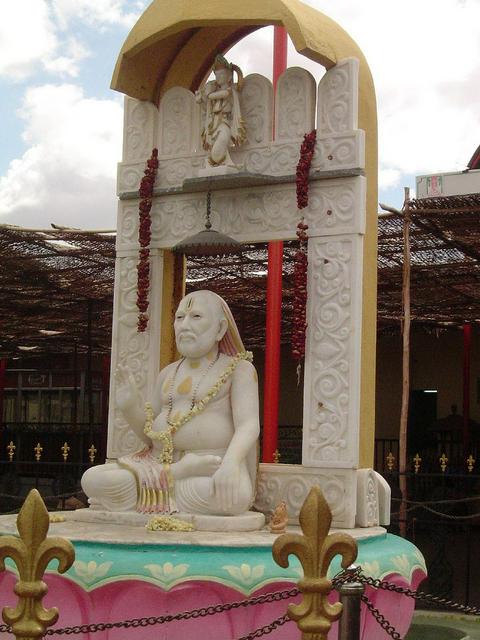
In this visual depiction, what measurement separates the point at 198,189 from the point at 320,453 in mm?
1740

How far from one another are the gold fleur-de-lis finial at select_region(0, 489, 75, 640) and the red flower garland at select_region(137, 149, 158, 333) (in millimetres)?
2984

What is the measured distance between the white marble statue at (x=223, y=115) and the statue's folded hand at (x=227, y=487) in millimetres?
1838

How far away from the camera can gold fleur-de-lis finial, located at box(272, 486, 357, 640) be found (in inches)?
110

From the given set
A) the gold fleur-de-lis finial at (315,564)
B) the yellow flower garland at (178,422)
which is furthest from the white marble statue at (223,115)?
the gold fleur-de-lis finial at (315,564)

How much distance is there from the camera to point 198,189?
5.65 metres

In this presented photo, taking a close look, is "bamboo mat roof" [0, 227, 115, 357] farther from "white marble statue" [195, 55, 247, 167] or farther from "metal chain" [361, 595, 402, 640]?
"metal chain" [361, 595, 402, 640]

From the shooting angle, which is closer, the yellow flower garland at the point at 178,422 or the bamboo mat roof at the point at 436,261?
the yellow flower garland at the point at 178,422

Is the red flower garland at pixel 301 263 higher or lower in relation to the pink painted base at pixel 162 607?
higher

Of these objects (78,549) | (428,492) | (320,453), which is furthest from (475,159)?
(78,549)

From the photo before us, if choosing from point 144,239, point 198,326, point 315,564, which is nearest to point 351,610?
point 315,564

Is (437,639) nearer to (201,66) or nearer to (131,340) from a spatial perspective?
(131,340)

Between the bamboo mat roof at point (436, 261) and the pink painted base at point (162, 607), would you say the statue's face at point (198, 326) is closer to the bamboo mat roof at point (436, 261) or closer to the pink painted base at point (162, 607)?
the pink painted base at point (162, 607)

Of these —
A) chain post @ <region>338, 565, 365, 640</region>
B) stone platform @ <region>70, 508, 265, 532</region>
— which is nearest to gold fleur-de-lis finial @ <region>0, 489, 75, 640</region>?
chain post @ <region>338, 565, 365, 640</region>

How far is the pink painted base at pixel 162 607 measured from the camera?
4.05 metres
